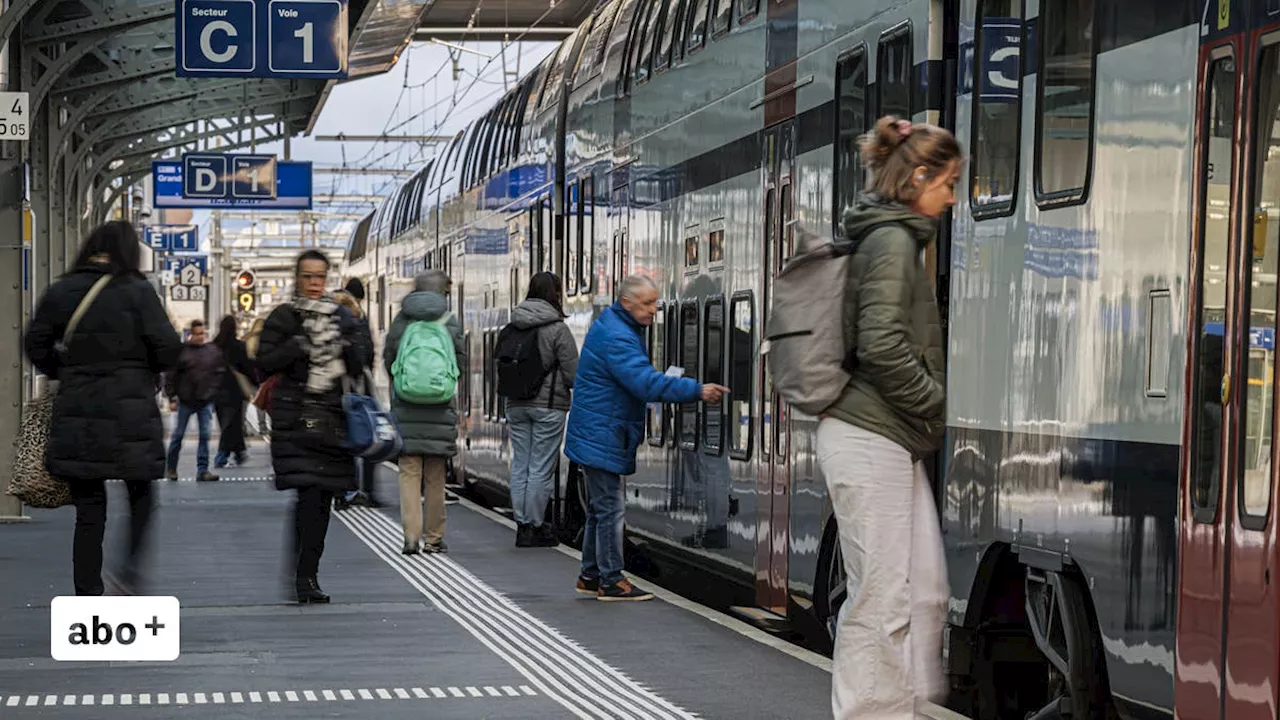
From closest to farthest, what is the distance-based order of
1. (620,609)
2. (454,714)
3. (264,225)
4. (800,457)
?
(454,714) < (800,457) < (620,609) < (264,225)

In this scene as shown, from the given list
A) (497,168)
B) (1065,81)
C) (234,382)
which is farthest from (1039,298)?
(234,382)

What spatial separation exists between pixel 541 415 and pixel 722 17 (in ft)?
12.6

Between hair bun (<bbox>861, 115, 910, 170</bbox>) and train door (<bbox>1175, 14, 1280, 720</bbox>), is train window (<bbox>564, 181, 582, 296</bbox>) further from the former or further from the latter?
train door (<bbox>1175, 14, 1280, 720</bbox>)

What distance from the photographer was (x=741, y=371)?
11.5 m

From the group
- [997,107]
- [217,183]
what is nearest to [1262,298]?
[997,107]

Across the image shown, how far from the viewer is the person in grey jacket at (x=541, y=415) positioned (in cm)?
1472

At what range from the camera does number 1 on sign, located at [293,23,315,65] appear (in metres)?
20.2

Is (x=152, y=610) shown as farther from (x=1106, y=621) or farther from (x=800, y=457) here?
(x=1106, y=621)

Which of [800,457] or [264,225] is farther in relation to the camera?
[264,225]

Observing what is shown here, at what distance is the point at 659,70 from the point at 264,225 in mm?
89884

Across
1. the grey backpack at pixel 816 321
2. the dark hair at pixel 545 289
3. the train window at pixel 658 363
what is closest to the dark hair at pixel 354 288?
the dark hair at pixel 545 289

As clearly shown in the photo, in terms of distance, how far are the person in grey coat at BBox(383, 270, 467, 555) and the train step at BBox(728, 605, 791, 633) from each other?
2.54 metres

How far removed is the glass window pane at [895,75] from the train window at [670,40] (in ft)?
14.5

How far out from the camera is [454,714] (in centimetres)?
801
